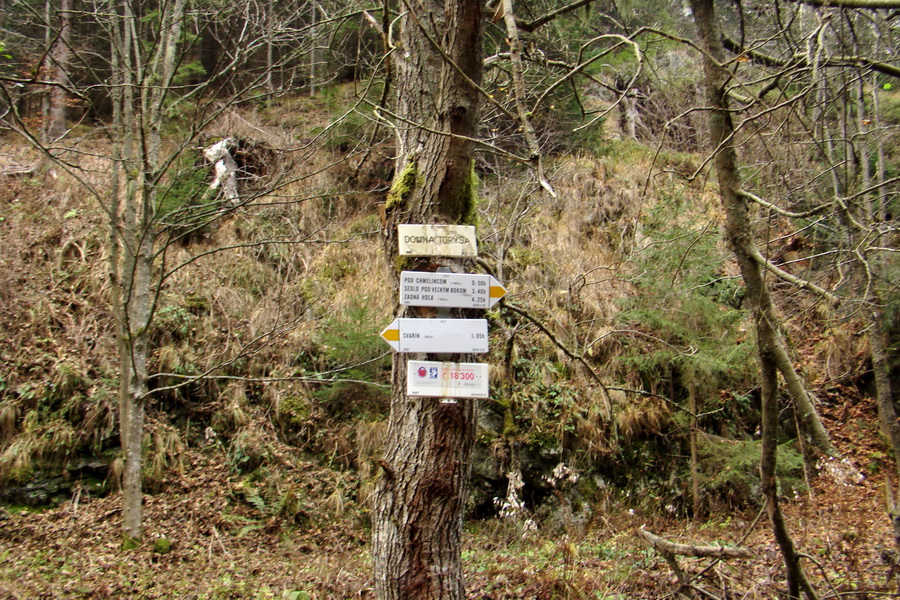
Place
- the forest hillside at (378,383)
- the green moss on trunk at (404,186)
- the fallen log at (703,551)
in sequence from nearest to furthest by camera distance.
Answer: the green moss on trunk at (404,186)
the fallen log at (703,551)
the forest hillside at (378,383)

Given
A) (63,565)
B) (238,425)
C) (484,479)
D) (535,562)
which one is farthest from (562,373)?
(63,565)

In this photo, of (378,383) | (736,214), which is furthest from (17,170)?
(736,214)

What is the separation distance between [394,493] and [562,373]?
17.7 feet

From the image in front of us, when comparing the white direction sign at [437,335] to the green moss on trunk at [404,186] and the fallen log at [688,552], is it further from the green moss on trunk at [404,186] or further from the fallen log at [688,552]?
the fallen log at [688,552]

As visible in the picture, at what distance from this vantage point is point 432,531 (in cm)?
276

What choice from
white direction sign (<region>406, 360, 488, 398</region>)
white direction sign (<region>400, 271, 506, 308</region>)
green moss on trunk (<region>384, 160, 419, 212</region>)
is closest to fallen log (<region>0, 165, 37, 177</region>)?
green moss on trunk (<region>384, 160, 419, 212</region>)

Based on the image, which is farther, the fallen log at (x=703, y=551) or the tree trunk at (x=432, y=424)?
the fallen log at (x=703, y=551)

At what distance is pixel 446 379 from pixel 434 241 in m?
0.68

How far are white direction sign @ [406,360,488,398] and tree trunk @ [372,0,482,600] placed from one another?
0.08 metres

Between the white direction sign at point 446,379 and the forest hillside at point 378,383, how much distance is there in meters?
0.81

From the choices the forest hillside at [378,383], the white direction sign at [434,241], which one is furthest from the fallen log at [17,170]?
the white direction sign at [434,241]

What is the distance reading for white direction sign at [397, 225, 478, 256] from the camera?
2.85 m

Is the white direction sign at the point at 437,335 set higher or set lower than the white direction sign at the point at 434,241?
lower

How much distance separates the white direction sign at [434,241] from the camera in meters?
2.85
